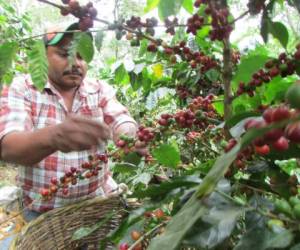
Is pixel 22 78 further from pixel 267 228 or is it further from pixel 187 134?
pixel 267 228

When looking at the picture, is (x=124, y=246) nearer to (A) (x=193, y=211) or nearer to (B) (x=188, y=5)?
(A) (x=193, y=211)

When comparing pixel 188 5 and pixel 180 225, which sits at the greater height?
pixel 188 5

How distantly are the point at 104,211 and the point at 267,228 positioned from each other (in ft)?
2.39

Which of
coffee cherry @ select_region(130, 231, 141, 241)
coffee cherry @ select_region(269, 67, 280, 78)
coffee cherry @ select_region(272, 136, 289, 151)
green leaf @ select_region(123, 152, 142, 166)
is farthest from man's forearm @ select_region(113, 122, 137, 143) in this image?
coffee cherry @ select_region(272, 136, 289, 151)

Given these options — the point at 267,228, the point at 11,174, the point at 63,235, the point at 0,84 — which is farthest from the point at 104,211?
the point at 11,174

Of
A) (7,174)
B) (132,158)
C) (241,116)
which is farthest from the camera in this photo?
(7,174)

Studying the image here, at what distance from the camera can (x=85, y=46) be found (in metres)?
0.62

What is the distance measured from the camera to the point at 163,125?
687 millimetres

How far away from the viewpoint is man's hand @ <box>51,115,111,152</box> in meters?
0.62

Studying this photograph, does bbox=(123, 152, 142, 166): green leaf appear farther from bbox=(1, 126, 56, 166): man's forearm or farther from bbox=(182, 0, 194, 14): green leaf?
bbox=(182, 0, 194, 14): green leaf

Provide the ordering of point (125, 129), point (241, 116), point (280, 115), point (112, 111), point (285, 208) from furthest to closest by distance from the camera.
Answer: point (112, 111)
point (125, 129)
point (241, 116)
point (285, 208)
point (280, 115)

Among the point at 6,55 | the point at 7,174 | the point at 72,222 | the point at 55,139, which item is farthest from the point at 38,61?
the point at 7,174

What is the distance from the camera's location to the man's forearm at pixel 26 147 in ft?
2.83

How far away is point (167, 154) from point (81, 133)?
14 centimetres
